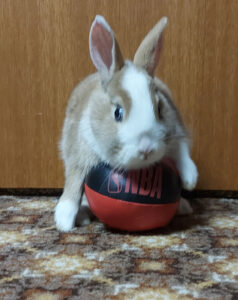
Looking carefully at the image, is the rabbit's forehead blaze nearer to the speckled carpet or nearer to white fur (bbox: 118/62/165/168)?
white fur (bbox: 118/62/165/168)

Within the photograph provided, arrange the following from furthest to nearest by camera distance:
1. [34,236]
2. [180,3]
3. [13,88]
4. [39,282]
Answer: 1. [13,88]
2. [180,3]
3. [34,236]
4. [39,282]

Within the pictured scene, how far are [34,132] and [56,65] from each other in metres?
0.32

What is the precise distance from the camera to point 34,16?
1.66 meters

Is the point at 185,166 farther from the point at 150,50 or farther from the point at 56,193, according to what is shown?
the point at 56,193

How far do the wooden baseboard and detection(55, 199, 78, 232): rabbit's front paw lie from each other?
1.55 feet

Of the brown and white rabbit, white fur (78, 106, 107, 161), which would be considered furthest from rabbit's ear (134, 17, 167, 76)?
white fur (78, 106, 107, 161)

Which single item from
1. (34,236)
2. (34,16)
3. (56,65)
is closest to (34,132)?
(56,65)

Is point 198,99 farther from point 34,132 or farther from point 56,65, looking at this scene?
point 34,132

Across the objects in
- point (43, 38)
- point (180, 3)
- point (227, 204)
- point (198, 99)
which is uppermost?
point (180, 3)

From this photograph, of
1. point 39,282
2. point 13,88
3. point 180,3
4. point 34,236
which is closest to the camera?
point 39,282

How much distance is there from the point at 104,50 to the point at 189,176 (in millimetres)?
494

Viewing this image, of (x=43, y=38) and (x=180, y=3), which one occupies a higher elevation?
(x=180, y=3)

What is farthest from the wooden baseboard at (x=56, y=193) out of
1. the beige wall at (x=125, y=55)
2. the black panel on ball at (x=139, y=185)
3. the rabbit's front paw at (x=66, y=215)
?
the black panel on ball at (x=139, y=185)

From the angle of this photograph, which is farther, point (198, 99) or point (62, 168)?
point (62, 168)
